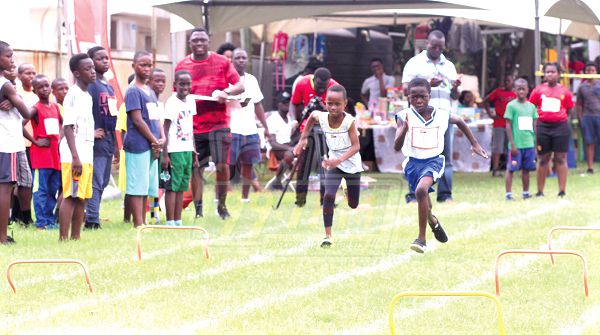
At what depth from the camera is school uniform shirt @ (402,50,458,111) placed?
47.2 feet

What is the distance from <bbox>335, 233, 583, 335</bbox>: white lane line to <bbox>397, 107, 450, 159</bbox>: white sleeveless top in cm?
133

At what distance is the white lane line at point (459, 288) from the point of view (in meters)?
6.79

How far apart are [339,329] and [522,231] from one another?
5.17 metres

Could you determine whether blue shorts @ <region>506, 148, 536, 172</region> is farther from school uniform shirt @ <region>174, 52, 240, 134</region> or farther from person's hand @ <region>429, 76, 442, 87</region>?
school uniform shirt @ <region>174, 52, 240, 134</region>

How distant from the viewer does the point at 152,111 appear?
39.3 feet

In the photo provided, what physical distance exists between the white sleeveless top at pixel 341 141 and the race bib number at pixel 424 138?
2.15 ft

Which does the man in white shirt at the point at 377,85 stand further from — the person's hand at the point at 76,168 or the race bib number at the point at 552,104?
the person's hand at the point at 76,168

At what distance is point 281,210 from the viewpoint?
47.1 feet

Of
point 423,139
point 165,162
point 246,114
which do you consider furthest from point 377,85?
point 423,139

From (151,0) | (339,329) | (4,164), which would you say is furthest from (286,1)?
(339,329)

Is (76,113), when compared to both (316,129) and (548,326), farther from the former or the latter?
(548,326)

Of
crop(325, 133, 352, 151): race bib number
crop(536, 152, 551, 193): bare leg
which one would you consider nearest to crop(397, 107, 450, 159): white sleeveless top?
crop(325, 133, 352, 151): race bib number

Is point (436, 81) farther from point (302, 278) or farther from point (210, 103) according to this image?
point (302, 278)

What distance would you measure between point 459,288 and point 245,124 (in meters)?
7.20
